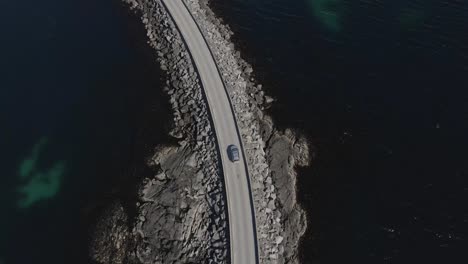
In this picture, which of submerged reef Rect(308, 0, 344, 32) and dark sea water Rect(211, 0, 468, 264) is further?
submerged reef Rect(308, 0, 344, 32)

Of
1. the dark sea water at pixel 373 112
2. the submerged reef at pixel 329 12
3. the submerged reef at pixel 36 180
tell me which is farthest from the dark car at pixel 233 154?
the submerged reef at pixel 329 12

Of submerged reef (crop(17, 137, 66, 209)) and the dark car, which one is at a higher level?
submerged reef (crop(17, 137, 66, 209))

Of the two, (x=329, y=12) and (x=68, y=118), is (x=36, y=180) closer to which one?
(x=68, y=118)

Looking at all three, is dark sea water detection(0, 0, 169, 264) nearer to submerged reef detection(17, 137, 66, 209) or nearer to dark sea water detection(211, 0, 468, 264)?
submerged reef detection(17, 137, 66, 209)

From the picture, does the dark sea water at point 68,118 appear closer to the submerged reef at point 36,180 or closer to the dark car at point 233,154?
the submerged reef at point 36,180

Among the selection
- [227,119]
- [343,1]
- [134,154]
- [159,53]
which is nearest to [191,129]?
[227,119]

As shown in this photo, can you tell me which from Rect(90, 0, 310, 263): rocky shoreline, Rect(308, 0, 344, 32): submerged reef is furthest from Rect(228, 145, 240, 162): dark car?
Rect(308, 0, 344, 32): submerged reef
